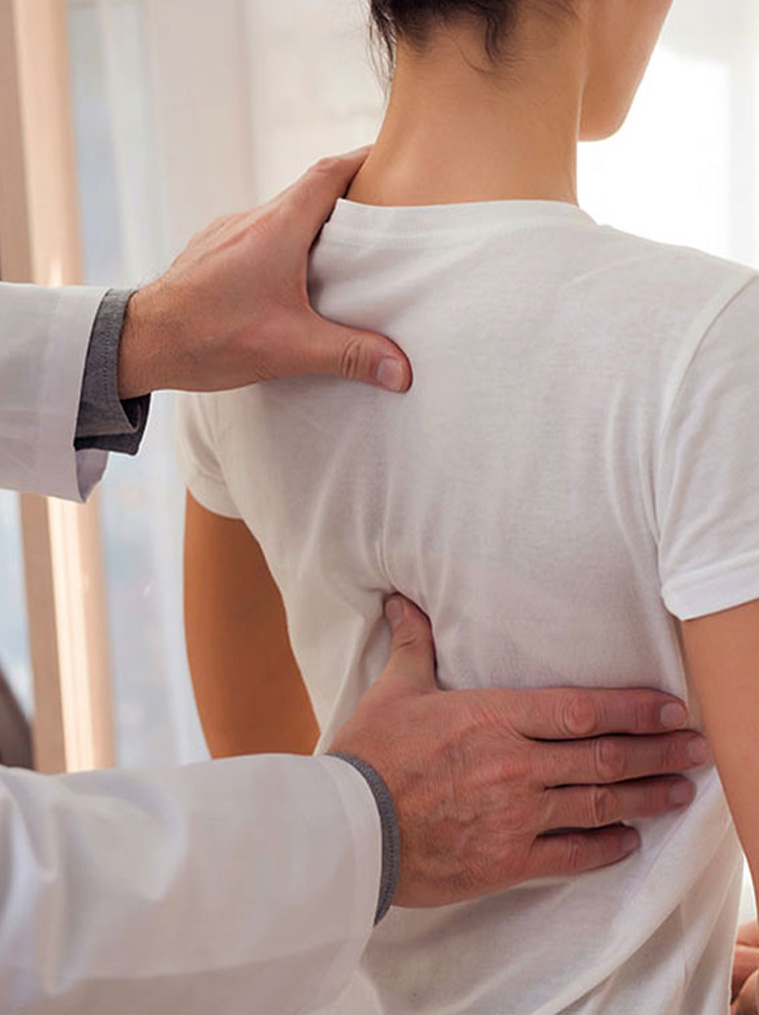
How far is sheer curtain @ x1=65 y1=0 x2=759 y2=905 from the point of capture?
1.54 metres

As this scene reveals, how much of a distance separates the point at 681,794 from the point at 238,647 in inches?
21.3

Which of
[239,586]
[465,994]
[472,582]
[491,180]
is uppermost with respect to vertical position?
[491,180]

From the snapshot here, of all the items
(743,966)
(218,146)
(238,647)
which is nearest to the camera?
(743,966)

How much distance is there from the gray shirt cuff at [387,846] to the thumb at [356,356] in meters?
0.27

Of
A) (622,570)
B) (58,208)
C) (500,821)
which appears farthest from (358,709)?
(58,208)

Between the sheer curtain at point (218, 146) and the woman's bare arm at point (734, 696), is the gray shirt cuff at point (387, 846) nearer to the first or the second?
the woman's bare arm at point (734, 696)

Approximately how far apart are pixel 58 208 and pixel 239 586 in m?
0.98

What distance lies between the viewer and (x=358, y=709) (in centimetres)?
92

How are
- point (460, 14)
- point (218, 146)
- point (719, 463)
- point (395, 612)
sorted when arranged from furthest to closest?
point (218, 146), point (395, 612), point (460, 14), point (719, 463)

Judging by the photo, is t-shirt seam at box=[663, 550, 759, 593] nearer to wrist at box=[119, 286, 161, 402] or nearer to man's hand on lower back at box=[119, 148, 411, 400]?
man's hand on lower back at box=[119, 148, 411, 400]

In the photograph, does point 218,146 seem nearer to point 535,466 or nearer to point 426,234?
point 426,234

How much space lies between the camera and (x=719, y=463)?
0.71 meters

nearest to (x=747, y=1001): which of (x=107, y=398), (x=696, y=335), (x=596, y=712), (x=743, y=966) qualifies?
(x=743, y=966)

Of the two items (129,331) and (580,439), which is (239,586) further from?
(580,439)
